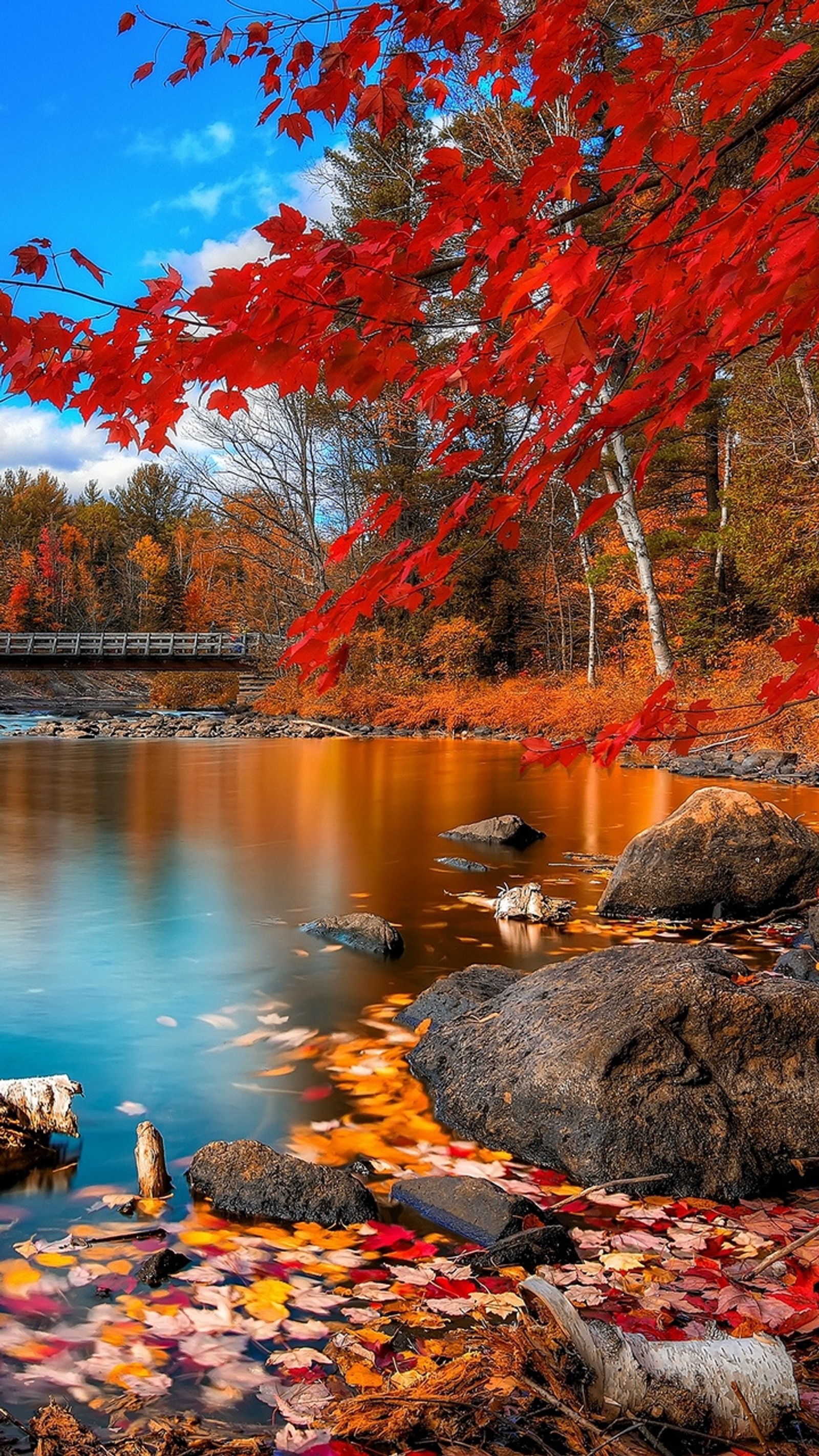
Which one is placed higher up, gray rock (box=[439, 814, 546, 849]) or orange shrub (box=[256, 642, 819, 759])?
orange shrub (box=[256, 642, 819, 759])

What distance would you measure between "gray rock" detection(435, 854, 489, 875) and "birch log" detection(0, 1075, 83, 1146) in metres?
5.70

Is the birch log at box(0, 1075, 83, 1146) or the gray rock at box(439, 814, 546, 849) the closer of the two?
the birch log at box(0, 1075, 83, 1146)

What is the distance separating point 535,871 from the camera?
9.13 meters

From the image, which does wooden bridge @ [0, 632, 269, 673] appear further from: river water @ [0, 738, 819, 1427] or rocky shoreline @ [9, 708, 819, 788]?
river water @ [0, 738, 819, 1427]

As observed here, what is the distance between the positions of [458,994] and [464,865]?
455cm

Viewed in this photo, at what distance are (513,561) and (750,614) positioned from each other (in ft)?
39.1

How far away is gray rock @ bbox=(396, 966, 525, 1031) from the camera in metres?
4.79

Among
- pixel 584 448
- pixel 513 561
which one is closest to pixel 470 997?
pixel 584 448

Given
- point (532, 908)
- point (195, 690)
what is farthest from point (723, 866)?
point (195, 690)

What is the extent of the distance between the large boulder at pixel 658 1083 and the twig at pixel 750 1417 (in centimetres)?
137

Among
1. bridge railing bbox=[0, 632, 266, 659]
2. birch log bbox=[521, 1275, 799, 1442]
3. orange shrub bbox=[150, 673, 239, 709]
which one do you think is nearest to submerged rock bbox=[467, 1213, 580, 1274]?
birch log bbox=[521, 1275, 799, 1442]

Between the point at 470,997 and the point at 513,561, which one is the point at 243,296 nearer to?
the point at 470,997

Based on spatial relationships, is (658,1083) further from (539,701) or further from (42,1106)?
(539,701)

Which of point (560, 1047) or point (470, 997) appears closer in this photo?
point (560, 1047)
